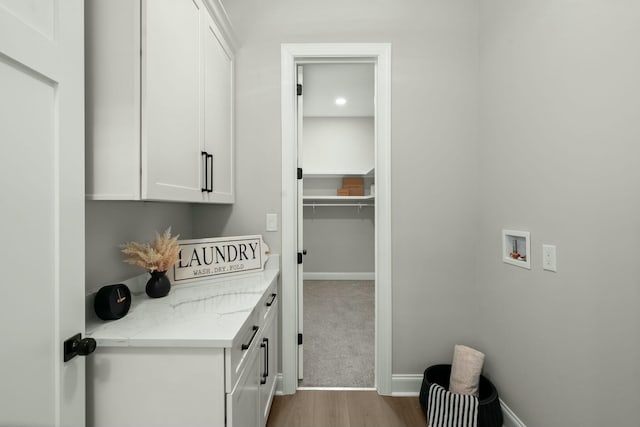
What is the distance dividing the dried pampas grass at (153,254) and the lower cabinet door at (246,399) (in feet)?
1.92

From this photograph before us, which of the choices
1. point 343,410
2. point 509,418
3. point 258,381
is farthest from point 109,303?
point 509,418

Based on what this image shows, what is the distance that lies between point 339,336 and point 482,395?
130 cm

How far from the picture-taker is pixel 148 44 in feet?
3.36

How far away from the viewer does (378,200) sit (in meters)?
1.96

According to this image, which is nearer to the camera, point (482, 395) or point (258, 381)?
point (258, 381)

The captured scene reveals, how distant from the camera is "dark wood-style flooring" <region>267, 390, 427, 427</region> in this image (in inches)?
66.4

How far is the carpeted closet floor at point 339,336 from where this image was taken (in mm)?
2125

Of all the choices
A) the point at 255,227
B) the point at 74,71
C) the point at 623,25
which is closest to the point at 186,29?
the point at 74,71

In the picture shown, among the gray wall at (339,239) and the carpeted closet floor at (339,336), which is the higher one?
the gray wall at (339,239)

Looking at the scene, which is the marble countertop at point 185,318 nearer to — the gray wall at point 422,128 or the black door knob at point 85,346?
the black door knob at point 85,346

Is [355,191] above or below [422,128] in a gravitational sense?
below

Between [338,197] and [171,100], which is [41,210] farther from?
[338,197]

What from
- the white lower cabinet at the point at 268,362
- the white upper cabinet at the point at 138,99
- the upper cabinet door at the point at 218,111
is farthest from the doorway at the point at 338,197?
the white upper cabinet at the point at 138,99

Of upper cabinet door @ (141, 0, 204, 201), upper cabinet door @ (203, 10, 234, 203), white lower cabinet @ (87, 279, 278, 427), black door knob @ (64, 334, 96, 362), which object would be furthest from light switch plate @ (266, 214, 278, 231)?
black door knob @ (64, 334, 96, 362)
